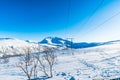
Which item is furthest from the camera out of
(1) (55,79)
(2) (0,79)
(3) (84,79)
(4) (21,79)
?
(2) (0,79)

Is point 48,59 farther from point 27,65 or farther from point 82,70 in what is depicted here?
point 27,65

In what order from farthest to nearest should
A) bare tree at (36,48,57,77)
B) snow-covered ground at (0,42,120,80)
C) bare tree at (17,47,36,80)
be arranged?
bare tree at (36,48,57,77)
bare tree at (17,47,36,80)
snow-covered ground at (0,42,120,80)

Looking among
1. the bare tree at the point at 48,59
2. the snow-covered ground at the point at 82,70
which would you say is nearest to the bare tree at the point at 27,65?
the snow-covered ground at the point at 82,70

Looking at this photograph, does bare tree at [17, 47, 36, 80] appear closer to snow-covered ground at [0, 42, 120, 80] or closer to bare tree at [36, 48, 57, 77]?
snow-covered ground at [0, 42, 120, 80]

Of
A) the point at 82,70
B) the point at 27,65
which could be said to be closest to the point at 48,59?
the point at 82,70

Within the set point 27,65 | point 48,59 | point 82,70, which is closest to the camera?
point 82,70

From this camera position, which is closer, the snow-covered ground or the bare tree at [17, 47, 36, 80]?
the snow-covered ground

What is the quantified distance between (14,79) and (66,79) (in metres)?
17.8

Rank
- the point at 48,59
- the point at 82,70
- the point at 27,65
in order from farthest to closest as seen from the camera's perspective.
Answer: the point at 27,65
the point at 48,59
the point at 82,70

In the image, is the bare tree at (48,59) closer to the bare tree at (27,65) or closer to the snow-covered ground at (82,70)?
the snow-covered ground at (82,70)

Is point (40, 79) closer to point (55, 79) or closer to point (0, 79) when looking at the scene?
point (55, 79)

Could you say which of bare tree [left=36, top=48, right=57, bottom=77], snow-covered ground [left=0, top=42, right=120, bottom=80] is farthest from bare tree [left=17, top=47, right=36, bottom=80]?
bare tree [left=36, top=48, right=57, bottom=77]

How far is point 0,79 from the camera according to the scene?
204 feet

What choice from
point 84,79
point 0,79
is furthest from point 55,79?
point 0,79
